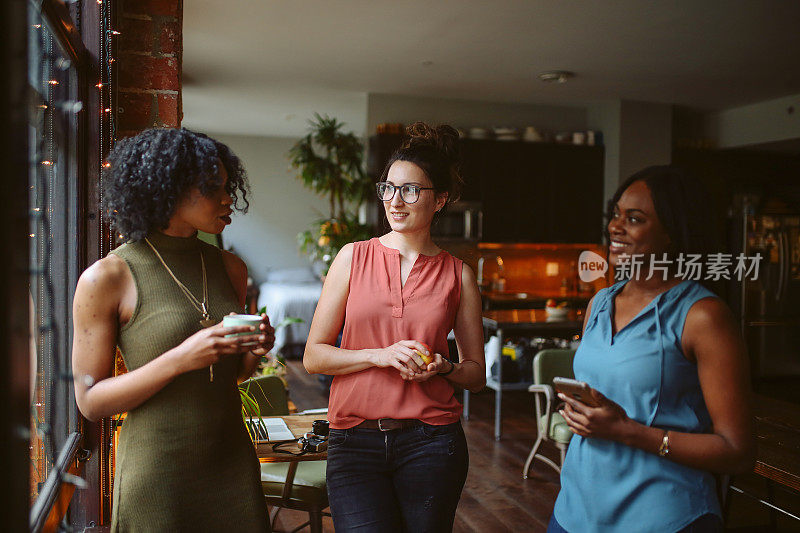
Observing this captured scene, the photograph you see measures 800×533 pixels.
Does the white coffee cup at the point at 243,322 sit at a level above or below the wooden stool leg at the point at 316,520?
above

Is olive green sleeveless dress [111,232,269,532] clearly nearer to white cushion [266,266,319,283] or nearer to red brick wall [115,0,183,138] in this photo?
red brick wall [115,0,183,138]

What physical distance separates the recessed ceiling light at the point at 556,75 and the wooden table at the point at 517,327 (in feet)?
6.89

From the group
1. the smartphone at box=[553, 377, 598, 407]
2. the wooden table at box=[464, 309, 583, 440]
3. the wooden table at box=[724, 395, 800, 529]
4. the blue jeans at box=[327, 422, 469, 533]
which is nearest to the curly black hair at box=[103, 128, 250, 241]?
the blue jeans at box=[327, 422, 469, 533]

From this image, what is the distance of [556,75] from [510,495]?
3.69 metres

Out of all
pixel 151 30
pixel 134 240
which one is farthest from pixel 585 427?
pixel 151 30

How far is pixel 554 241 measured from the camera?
720cm

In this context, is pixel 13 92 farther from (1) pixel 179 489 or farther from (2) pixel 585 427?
(2) pixel 585 427

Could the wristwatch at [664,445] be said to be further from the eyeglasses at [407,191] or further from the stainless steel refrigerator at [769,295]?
Result: the stainless steel refrigerator at [769,295]

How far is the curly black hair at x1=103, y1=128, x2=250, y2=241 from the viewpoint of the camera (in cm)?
132

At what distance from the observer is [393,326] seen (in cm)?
169

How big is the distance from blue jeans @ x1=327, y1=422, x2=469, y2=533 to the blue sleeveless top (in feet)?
1.17

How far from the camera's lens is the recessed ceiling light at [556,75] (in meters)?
5.63

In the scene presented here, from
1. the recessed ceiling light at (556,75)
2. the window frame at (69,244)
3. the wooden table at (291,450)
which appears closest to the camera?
the window frame at (69,244)

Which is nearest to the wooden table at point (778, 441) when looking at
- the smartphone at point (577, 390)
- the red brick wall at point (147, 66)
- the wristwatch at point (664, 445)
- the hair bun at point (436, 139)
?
the wristwatch at point (664, 445)
